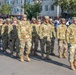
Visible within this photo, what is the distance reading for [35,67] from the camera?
1136 centimetres

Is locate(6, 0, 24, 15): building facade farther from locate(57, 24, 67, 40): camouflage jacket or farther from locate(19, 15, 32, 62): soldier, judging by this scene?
locate(19, 15, 32, 62): soldier

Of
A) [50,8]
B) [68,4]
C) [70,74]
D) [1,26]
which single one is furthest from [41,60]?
[50,8]

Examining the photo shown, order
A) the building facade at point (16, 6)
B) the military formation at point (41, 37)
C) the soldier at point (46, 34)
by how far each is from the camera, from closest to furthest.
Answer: the military formation at point (41, 37) → the soldier at point (46, 34) → the building facade at point (16, 6)

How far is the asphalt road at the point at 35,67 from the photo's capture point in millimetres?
10422

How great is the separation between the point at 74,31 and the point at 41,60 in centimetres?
240

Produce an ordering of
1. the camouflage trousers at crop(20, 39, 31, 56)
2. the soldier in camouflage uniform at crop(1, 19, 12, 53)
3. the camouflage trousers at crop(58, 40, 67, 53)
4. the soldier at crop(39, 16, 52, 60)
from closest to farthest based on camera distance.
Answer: the camouflage trousers at crop(20, 39, 31, 56) → the soldier at crop(39, 16, 52, 60) → the camouflage trousers at crop(58, 40, 67, 53) → the soldier in camouflage uniform at crop(1, 19, 12, 53)

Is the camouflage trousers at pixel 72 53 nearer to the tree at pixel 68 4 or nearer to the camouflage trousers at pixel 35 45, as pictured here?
the camouflage trousers at pixel 35 45

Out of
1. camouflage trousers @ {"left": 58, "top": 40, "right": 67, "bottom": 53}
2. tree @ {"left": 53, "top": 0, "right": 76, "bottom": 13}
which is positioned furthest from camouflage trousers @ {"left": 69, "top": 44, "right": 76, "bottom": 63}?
tree @ {"left": 53, "top": 0, "right": 76, "bottom": 13}

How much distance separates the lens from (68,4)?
46.4 m

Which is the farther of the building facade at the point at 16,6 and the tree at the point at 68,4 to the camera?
the building facade at the point at 16,6

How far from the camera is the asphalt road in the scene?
34.2 feet

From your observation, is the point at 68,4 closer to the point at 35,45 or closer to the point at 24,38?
the point at 35,45

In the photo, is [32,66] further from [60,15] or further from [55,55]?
[60,15]

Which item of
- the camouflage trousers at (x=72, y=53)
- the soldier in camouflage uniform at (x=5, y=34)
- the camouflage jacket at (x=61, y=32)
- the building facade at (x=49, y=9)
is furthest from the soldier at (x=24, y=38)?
the building facade at (x=49, y=9)
